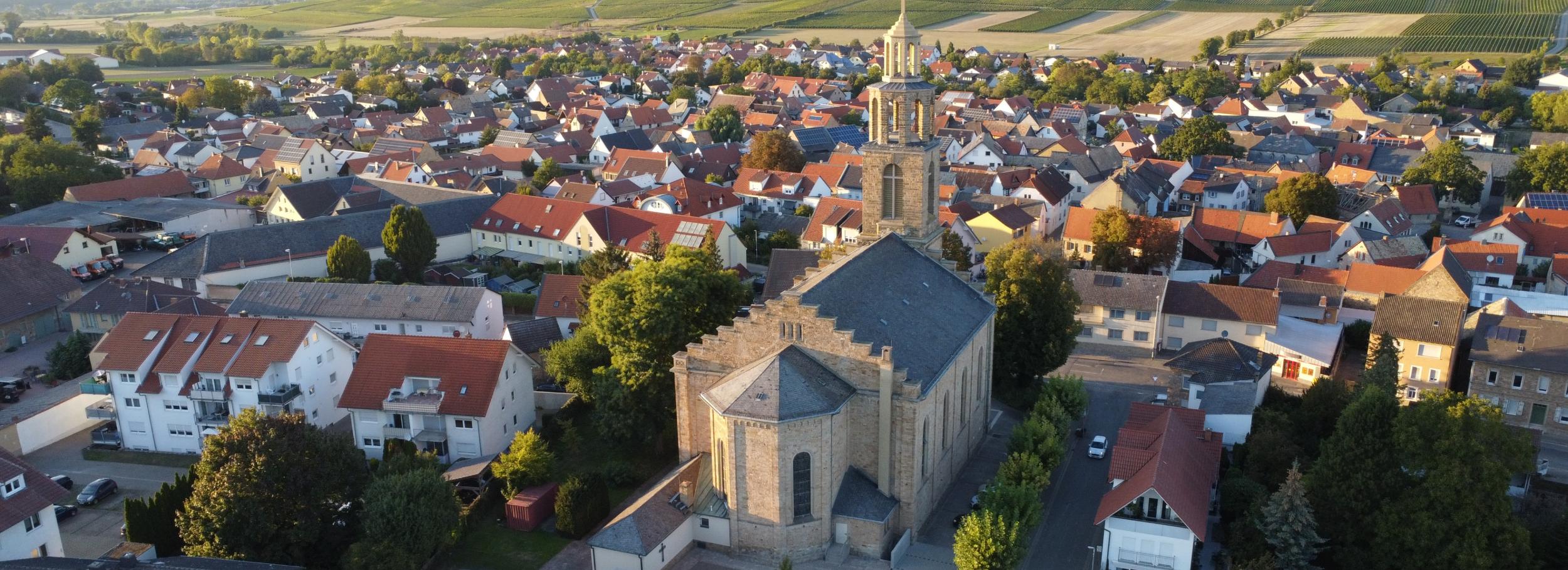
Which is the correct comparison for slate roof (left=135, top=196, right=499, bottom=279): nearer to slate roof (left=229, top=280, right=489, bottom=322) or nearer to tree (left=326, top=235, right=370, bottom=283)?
tree (left=326, top=235, right=370, bottom=283)

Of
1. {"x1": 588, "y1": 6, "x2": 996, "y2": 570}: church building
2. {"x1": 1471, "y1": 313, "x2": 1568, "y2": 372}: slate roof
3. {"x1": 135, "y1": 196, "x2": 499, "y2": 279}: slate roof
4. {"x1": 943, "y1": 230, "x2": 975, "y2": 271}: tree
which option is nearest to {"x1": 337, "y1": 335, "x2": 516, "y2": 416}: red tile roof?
{"x1": 588, "y1": 6, "x2": 996, "y2": 570}: church building

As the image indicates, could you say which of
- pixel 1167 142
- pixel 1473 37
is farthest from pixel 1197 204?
pixel 1473 37

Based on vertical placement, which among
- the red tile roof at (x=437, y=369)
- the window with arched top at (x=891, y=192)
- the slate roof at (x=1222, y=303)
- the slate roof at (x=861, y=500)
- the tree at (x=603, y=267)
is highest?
the window with arched top at (x=891, y=192)

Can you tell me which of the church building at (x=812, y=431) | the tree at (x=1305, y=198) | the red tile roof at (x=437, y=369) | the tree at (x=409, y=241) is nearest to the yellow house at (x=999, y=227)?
the tree at (x=1305, y=198)

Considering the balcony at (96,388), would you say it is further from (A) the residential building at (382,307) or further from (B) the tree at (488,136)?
(B) the tree at (488,136)

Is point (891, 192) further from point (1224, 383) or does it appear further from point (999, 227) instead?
point (999, 227)

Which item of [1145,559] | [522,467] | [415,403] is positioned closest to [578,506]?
[522,467]
